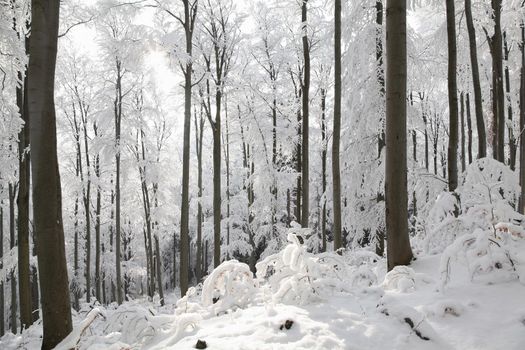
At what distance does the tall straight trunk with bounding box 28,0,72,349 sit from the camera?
12.4ft

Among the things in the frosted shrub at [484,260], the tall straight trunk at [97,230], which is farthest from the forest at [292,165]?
the tall straight trunk at [97,230]

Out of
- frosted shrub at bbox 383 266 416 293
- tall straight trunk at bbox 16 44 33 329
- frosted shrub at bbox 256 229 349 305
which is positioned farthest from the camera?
tall straight trunk at bbox 16 44 33 329

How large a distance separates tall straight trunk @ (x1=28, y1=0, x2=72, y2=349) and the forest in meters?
0.02

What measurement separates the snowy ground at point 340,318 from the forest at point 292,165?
0.02 metres

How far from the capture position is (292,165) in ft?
63.8

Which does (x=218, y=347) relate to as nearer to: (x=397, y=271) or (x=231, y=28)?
(x=397, y=271)

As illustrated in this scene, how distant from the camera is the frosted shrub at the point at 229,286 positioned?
3.91 meters

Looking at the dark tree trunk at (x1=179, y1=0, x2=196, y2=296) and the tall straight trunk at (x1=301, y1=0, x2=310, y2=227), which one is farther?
the tall straight trunk at (x1=301, y1=0, x2=310, y2=227)

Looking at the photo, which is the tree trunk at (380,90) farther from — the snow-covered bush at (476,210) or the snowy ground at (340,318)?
the snowy ground at (340,318)

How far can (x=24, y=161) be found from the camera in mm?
8828

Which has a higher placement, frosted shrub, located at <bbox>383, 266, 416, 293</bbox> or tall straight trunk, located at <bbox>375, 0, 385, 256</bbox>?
tall straight trunk, located at <bbox>375, 0, 385, 256</bbox>

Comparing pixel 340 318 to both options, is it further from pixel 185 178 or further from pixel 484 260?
pixel 185 178

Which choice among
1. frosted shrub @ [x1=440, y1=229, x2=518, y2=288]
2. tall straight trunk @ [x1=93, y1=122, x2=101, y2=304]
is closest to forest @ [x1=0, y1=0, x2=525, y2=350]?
frosted shrub @ [x1=440, y1=229, x2=518, y2=288]

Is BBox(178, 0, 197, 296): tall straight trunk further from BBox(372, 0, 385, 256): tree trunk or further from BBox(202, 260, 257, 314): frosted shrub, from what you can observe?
BBox(202, 260, 257, 314): frosted shrub
